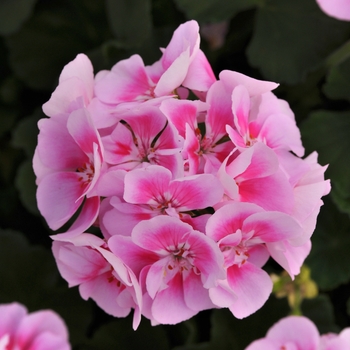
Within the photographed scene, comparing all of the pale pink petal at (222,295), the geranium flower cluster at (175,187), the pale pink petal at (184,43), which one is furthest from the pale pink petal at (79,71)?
the pale pink petal at (222,295)

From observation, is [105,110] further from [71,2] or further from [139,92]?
[71,2]

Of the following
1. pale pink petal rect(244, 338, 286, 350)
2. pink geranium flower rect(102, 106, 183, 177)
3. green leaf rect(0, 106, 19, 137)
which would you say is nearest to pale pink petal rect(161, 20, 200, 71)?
pink geranium flower rect(102, 106, 183, 177)

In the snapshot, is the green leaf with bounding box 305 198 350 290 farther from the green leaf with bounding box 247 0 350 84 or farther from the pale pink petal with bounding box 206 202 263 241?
the pale pink petal with bounding box 206 202 263 241

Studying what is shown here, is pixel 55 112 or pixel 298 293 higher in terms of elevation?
pixel 55 112

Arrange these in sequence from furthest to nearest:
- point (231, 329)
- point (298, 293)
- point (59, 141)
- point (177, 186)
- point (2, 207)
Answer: point (2, 207)
point (231, 329)
point (298, 293)
point (59, 141)
point (177, 186)

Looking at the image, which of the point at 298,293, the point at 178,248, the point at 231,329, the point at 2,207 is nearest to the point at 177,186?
the point at 178,248
